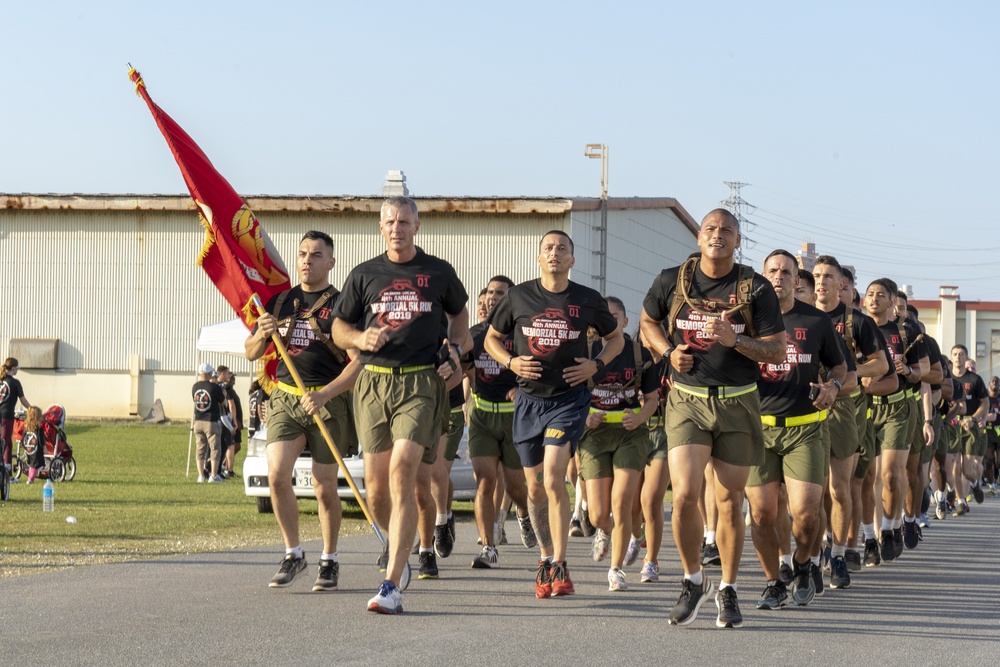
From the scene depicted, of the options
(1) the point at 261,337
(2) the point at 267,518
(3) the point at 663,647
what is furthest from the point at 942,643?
(2) the point at 267,518

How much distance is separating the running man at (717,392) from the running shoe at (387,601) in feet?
5.07

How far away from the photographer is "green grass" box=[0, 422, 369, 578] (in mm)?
12219

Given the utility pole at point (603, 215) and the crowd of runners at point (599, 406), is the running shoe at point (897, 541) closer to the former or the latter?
the crowd of runners at point (599, 406)

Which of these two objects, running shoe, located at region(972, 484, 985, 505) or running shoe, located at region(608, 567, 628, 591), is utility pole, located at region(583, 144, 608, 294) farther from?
running shoe, located at region(608, 567, 628, 591)

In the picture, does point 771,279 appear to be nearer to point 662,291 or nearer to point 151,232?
point 662,291

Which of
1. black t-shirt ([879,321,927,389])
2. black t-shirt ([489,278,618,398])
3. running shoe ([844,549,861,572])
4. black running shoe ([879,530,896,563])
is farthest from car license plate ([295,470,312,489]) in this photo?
black t-shirt ([489,278,618,398])

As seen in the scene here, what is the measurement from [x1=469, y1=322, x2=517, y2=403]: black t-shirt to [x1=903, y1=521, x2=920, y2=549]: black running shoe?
16.1 ft

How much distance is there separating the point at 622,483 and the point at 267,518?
21.2 feet

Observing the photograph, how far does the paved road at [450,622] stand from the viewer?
23.9ft

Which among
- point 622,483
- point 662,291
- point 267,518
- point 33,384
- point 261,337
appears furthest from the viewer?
point 33,384

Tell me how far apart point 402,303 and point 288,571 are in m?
1.98

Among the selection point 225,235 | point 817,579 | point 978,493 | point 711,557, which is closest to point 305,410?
point 225,235

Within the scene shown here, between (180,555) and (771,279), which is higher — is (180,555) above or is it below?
below

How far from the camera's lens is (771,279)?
10031 mm
